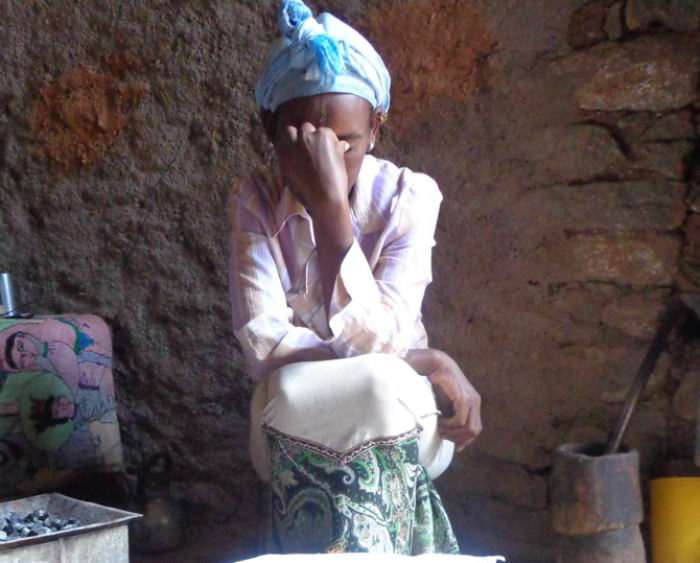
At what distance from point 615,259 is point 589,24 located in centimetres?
61

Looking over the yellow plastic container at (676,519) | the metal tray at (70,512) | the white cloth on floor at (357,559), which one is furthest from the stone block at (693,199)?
the metal tray at (70,512)

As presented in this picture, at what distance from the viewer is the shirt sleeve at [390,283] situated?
1.44 meters

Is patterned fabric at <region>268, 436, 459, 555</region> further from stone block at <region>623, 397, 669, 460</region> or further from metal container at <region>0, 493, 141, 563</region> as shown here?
stone block at <region>623, 397, 669, 460</region>

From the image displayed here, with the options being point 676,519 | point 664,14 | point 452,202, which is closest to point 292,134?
point 452,202

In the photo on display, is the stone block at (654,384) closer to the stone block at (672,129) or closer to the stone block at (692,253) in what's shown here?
the stone block at (692,253)

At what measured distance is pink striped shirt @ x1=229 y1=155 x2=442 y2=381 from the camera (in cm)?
146

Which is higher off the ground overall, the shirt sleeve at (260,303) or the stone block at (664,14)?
the stone block at (664,14)

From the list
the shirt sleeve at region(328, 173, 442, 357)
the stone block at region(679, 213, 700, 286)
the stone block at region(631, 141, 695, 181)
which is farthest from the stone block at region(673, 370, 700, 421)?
the shirt sleeve at region(328, 173, 442, 357)

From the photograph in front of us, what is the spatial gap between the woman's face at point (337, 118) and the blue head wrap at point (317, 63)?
1cm

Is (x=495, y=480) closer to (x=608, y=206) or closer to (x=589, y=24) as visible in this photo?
(x=608, y=206)

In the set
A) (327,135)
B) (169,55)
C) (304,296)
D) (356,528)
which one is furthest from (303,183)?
(169,55)

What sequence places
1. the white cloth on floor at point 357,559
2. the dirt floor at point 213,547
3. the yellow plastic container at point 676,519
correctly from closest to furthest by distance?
the white cloth on floor at point 357,559 < the yellow plastic container at point 676,519 < the dirt floor at point 213,547

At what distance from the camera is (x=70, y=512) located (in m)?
1.62

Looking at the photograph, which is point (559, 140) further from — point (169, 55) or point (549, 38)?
point (169, 55)
